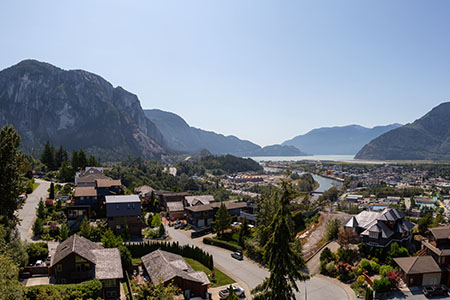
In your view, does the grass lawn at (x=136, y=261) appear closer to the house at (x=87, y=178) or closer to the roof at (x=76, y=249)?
the roof at (x=76, y=249)

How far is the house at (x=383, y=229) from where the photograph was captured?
41125mm

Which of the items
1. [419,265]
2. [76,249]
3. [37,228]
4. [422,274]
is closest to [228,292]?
[76,249]

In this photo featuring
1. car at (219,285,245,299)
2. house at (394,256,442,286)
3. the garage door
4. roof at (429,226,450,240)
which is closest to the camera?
car at (219,285,245,299)

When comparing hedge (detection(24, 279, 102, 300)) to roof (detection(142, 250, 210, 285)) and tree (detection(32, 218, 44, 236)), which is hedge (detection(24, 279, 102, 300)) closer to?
roof (detection(142, 250, 210, 285))

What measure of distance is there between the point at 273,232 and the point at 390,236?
29.4m

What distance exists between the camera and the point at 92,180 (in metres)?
69.7

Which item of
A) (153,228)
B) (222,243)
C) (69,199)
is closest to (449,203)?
(222,243)

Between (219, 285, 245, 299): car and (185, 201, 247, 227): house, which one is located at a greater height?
(185, 201, 247, 227): house

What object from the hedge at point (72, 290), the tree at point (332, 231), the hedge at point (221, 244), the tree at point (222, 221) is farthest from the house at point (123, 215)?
the tree at point (332, 231)

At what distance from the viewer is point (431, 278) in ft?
111

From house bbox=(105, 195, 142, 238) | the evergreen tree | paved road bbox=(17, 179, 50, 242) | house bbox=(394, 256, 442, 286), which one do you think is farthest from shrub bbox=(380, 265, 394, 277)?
the evergreen tree

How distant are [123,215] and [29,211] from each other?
1849cm

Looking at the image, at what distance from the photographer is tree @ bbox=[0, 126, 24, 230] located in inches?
1287

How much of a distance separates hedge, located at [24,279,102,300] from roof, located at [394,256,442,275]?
33.0 m
